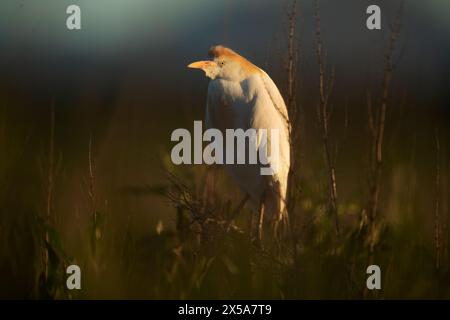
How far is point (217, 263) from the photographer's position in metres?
2.10

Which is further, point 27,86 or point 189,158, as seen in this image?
point 189,158

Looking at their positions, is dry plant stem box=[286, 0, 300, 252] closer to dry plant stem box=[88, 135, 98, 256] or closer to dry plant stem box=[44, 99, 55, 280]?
dry plant stem box=[88, 135, 98, 256]

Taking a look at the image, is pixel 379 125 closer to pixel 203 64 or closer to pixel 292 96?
pixel 292 96

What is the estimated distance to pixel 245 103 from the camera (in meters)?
3.10

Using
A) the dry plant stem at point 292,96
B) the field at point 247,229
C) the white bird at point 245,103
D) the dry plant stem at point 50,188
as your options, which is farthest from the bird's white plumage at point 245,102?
the dry plant stem at point 50,188

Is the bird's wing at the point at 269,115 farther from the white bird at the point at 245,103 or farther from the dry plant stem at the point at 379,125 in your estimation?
the dry plant stem at the point at 379,125

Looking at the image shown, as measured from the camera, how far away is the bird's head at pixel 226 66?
10.0 feet

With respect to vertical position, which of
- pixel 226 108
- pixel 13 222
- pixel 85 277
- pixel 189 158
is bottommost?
pixel 85 277

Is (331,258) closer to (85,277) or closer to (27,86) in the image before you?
(85,277)

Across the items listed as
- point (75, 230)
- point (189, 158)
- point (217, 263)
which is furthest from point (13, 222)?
point (189, 158)

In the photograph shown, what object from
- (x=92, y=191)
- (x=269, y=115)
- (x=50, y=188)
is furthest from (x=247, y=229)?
(x=50, y=188)

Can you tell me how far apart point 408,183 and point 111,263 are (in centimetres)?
101

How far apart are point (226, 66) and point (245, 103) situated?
0.19 metres


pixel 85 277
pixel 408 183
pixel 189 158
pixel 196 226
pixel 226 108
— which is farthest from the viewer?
pixel 226 108
